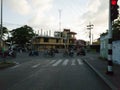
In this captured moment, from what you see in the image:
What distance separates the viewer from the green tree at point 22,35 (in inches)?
4434

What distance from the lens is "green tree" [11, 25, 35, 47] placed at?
113m

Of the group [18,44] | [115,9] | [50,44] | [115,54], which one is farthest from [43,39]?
[115,9]

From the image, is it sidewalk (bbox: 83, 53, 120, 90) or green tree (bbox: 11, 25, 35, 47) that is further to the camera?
green tree (bbox: 11, 25, 35, 47)

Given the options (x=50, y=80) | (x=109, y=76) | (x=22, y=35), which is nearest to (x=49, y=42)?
(x=22, y=35)

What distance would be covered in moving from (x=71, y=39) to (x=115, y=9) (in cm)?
10810

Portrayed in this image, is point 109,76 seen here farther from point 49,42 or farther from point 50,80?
point 49,42

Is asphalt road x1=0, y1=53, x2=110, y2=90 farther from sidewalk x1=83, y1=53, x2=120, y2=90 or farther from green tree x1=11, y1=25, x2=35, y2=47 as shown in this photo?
green tree x1=11, y1=25, x2=35, y2=47

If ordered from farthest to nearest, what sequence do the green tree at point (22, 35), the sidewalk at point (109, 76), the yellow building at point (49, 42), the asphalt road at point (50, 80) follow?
the green tree at point (22, 35), the yellow building at point (49, 42), the sidewalk at point (109, 76), the asphalt road at point (50, 80)

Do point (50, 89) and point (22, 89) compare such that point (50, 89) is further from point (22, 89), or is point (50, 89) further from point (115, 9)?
point (115, 9)

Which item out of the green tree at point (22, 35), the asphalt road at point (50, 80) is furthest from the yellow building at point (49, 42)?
the asphalt road at point (50, 80)

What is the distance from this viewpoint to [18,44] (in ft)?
379

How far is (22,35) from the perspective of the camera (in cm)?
11212

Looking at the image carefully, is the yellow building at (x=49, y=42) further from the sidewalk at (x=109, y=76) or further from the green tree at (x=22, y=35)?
the sidewalk at (x=109, y=76)

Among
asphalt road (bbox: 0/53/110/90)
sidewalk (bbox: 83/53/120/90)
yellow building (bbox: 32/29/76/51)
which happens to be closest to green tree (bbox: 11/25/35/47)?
yellow building (bbox: 32/29/76/51)
